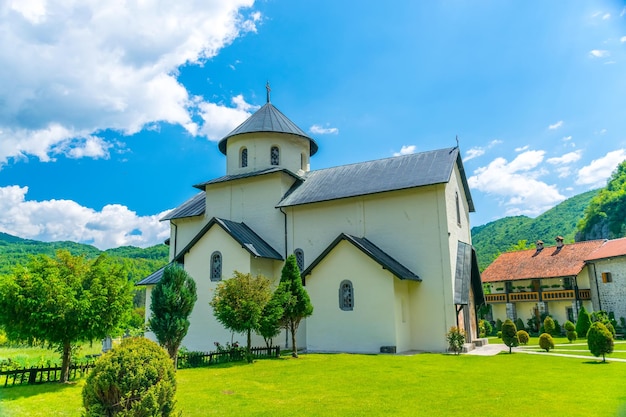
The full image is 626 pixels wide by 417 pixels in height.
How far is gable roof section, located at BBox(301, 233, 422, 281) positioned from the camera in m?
19.8

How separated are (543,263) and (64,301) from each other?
4036cm

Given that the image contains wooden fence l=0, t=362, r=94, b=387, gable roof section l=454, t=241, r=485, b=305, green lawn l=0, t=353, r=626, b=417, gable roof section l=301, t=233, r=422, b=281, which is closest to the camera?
green lawn l=0, t=353, r=626, b=417

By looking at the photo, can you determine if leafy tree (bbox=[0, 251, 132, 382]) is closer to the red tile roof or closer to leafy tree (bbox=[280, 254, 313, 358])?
leafy tree (bbox=[280, 254, 313, 358])

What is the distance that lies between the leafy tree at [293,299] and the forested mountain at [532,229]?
203 ft

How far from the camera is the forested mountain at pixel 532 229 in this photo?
77.4 meters

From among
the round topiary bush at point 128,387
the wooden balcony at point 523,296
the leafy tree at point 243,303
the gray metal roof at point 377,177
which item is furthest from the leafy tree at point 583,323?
the round topiary bush at point 128,387

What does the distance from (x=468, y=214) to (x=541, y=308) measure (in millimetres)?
18236

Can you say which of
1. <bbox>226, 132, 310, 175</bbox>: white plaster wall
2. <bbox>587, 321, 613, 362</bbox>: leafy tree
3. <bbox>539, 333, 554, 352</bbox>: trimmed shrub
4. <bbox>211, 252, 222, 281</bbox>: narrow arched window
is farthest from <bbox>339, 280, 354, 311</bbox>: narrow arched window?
<bbox>587, 321, 613, 362</bbox>: leafy tree

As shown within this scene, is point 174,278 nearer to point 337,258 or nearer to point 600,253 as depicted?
point 337,258

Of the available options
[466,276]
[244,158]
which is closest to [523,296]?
[466,276]

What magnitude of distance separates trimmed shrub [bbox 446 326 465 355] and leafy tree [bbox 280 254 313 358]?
6289 mm

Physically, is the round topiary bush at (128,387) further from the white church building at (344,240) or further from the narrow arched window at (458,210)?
the narrow arched window at (458,210)

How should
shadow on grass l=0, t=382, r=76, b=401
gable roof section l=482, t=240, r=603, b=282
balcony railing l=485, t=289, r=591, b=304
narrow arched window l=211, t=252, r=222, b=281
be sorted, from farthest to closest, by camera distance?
gable roof section l=482, t=240, r=603, b=282
balcony railing l=485, t=289, r=591, b=304
narrow arched window l=211, t=252, r=222, b=281
shadow on grass l=0, t=382, r=76, b=401

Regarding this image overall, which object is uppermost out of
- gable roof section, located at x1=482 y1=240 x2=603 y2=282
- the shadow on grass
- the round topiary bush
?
gable roof section, located at x1=482 y1=240 x2=603 y2=282
